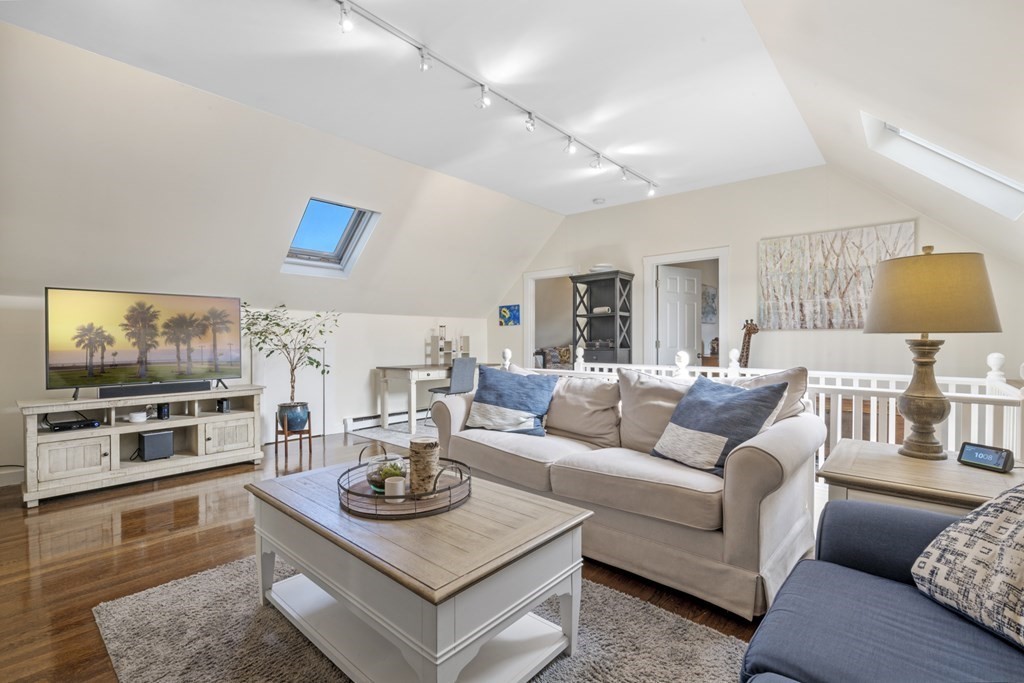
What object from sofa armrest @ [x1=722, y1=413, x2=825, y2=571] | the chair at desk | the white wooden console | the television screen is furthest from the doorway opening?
the television screen

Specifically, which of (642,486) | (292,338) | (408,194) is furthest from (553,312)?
(642,486)

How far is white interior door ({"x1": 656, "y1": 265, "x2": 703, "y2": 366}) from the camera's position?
521cm

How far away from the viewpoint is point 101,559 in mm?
2293

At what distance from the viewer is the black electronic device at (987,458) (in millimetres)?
1623

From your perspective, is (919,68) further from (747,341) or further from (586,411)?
(747,341)

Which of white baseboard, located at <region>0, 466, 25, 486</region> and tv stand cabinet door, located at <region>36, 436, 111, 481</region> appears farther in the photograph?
white baseboard, located at <region>0, 466, 25, 486</region>

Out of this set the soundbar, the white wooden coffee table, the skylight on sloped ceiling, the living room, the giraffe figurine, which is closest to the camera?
the white wooden coffee table

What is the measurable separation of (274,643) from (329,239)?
156 inches

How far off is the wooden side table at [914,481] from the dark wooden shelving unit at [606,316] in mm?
3437

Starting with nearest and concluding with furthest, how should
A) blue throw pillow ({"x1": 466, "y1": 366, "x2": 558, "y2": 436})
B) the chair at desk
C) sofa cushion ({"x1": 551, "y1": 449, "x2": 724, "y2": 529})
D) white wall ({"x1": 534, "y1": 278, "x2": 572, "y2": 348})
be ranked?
sofa cushion ({"x1": 551, "y1": 449, "x2": 724, "y2": 529}), blue throw pillow ({"x1": 466, "y1": 366, "x2": 558, "y2": 436}), the chair at desk, white wall ({"x1": 534, "y1": 278, "x2": 572, "y2": 348})

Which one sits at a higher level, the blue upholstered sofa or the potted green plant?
the potted green plant

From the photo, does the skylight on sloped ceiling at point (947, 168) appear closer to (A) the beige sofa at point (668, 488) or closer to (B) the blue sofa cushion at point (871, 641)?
(A) the beige sofa at point (668, 488)

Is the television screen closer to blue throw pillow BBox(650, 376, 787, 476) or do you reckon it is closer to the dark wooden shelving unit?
the dark wooden shelving unit

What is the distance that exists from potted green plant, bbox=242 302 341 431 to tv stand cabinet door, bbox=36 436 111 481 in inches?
48.7
